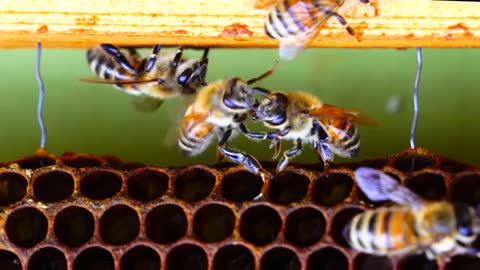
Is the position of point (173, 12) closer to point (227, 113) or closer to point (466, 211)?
point (227, 113)

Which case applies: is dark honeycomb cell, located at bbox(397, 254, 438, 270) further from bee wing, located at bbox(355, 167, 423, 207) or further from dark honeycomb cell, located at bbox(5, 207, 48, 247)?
dark honeycomb cell, located at bbox(5, 207, 48, 247)

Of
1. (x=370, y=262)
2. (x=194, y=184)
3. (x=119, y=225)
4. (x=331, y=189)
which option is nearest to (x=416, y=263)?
(x=370, y=262)

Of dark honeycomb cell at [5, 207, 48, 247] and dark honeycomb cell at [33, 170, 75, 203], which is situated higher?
dark honeycomb cell at [33, 170, 75, 203]

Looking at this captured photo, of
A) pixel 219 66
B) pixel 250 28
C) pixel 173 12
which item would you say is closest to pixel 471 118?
pixel 219 66

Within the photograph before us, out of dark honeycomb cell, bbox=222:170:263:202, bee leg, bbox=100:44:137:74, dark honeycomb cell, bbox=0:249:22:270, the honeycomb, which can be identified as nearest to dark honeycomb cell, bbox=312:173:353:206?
the honeycomb

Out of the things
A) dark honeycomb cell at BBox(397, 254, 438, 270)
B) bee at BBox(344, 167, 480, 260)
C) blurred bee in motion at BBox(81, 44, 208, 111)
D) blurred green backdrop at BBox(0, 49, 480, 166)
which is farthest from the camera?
blurred green backdrop at BBox(0, 49, 480, 166)

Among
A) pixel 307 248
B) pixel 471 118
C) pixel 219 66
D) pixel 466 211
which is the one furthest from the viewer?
pixel 219 66
